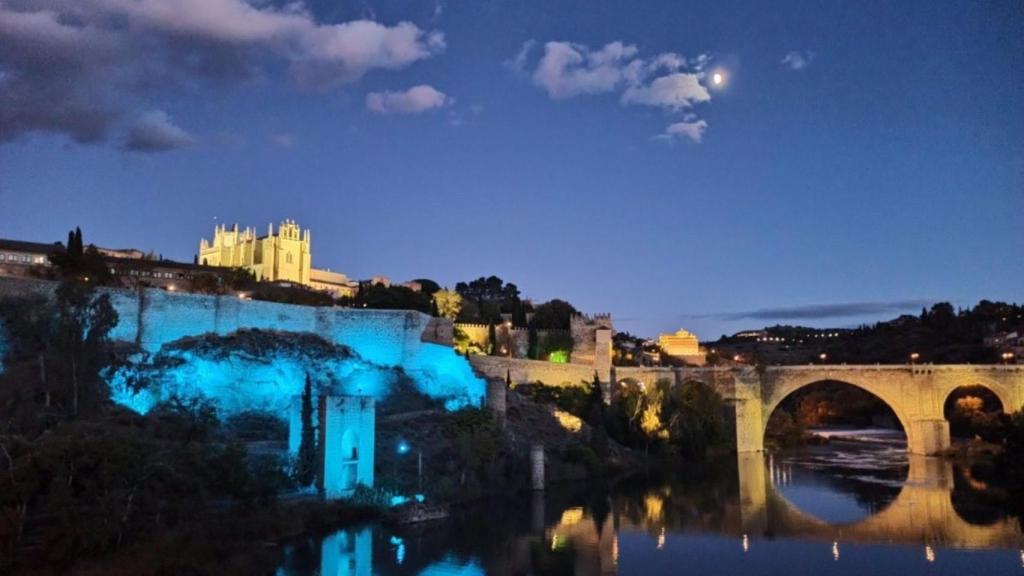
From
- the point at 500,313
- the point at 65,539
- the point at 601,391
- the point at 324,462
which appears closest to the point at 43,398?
the point at 324,462

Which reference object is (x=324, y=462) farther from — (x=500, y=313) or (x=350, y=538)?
(x=500, y=313)

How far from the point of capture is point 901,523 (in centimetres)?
2231

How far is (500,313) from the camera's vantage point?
2331 inches

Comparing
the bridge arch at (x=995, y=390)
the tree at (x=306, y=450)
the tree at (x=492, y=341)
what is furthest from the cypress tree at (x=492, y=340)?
the tree at (x=306, y=450)

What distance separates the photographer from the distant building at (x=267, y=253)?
195 feet

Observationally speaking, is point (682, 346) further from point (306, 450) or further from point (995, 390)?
point (306, 450)

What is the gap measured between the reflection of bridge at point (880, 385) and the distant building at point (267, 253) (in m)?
27.4

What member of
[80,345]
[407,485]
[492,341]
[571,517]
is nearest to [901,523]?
[571,517]

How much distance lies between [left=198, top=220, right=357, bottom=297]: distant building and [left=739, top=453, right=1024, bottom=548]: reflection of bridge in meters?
39.7

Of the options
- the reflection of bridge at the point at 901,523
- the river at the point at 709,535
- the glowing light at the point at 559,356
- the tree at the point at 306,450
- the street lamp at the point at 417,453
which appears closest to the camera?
the river at the point at 709,535

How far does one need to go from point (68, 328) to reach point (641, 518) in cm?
1757

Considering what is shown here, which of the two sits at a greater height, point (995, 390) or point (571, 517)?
point (995, 390)

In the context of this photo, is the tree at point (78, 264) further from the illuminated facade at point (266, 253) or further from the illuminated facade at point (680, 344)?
the illuminated facade at point (680, 344)

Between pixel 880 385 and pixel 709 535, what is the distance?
26.3m
